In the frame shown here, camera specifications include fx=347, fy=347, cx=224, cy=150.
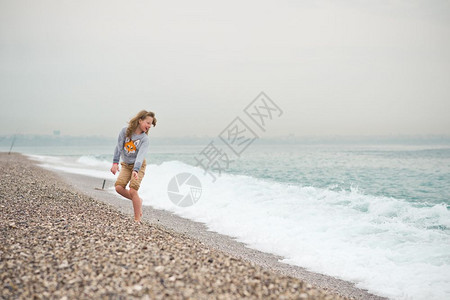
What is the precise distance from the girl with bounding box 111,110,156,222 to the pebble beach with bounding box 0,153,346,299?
1.09 meters

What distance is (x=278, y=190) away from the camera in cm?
1587

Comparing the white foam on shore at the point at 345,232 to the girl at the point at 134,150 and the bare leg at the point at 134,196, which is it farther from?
the girl at the point at 134,150

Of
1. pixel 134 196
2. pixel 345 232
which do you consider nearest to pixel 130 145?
pixel 134 196

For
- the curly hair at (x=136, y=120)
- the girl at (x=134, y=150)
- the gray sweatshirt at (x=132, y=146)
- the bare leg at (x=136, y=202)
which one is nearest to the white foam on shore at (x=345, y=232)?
the bare leg at (x=136, y=202)

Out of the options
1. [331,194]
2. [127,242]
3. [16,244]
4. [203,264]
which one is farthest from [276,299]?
[331,194]

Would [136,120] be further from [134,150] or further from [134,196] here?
[134,196]

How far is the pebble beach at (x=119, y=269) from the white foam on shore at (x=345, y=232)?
276 cm

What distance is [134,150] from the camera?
6.55 m

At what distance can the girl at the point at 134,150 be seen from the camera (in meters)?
6.40

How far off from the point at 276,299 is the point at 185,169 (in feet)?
79.3

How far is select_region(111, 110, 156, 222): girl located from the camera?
6402 millimetres

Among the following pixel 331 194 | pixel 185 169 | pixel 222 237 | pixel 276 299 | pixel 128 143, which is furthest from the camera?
pixel 185 169

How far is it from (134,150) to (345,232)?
5.86 metres

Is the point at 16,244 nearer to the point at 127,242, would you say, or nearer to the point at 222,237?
the point at 127,242
